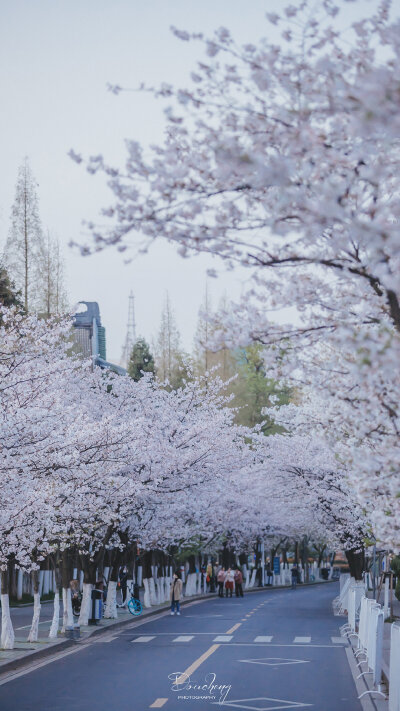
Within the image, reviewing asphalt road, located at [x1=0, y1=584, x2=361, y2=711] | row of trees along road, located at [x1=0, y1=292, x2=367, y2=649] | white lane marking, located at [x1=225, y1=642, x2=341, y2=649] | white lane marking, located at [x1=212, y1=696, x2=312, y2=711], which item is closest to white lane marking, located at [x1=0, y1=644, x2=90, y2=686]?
asphalt road, located at [x1=0, y1=584, x2=361, y2=711]

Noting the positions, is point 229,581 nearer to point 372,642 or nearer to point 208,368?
point 208,368

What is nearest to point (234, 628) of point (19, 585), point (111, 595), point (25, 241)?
point (111, 595)

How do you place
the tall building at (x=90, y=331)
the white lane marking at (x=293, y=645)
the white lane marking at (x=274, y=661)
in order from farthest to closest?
the tall building at (x=90, y=331) → the white lane marking at (x=293, y=645) → the white lane marking at (x=274, y=661)

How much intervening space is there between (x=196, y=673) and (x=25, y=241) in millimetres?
38909

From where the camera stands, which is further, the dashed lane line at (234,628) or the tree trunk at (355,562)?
the tree trunk at (355,562)

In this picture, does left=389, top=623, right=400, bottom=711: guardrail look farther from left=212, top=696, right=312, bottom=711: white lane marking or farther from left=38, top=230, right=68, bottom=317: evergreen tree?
left=38, top=230, right=68, bottom=317: evergreen tree

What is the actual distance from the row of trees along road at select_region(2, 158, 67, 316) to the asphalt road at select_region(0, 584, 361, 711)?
28.9 m

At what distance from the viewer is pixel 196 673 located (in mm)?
17234

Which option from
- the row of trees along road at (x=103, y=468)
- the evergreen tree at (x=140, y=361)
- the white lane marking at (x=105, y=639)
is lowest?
the white lane marking at (x=105, y=639)

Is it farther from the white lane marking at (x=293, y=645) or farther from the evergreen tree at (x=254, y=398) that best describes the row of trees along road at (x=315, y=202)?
the evergreen tree at (x=254, y=398)

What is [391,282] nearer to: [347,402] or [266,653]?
[347,402]

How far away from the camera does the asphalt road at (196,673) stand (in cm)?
1394

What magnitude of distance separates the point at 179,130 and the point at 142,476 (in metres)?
21.2

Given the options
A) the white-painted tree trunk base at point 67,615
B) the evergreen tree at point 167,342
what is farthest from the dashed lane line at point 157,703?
the evergreen tree at point 167,342
